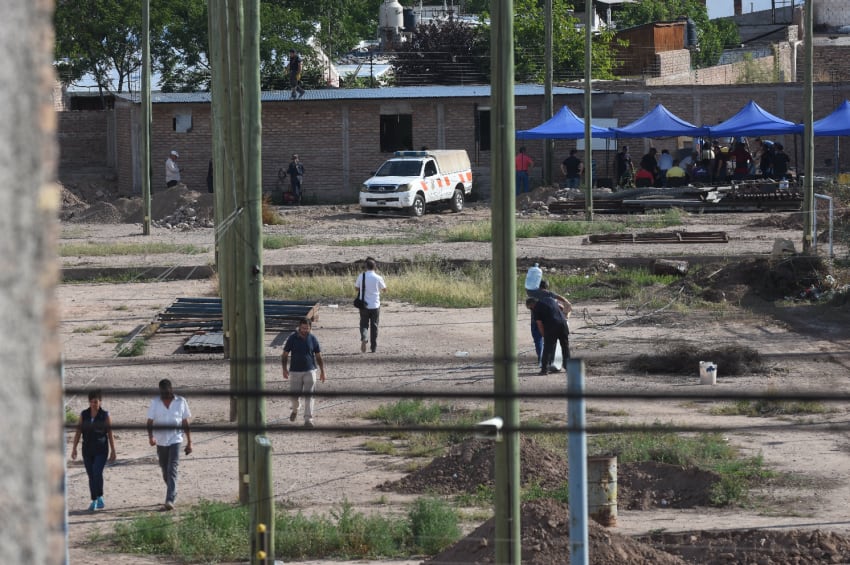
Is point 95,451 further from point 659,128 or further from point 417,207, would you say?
point 659,128

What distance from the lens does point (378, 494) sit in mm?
12133

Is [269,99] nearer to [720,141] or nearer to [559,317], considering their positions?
[720,141]

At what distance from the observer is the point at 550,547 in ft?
30.7

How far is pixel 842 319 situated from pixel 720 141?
30.8 metres

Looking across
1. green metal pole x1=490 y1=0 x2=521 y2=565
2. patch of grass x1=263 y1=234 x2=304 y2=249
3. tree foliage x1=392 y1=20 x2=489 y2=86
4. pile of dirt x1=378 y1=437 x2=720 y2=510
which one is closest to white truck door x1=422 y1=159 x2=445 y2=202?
patch of grass x1=263 y1=234 x2=304 y2=249

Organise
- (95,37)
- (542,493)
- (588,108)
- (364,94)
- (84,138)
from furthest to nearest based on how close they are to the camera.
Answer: (95,37) < (84,138) < (364,94) < (588,108) < (542,493)

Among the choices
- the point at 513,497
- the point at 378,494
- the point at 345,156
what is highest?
the point at 345,156

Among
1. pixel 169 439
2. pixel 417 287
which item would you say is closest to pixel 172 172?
pixel 417 287

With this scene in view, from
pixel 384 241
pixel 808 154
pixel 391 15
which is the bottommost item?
pixel 384 241

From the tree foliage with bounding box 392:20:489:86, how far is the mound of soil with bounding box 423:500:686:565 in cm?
5142

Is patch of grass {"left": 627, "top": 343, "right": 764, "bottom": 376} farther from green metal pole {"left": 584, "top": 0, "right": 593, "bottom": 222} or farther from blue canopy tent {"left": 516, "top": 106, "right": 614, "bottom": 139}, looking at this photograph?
blue canopy tent {"left": 516, "top": 106, "right": 614, "bottom": 139}

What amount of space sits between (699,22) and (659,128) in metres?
52.4

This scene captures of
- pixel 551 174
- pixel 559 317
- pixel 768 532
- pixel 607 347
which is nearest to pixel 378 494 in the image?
pixel 768 532

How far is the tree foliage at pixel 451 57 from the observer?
6028 cm
